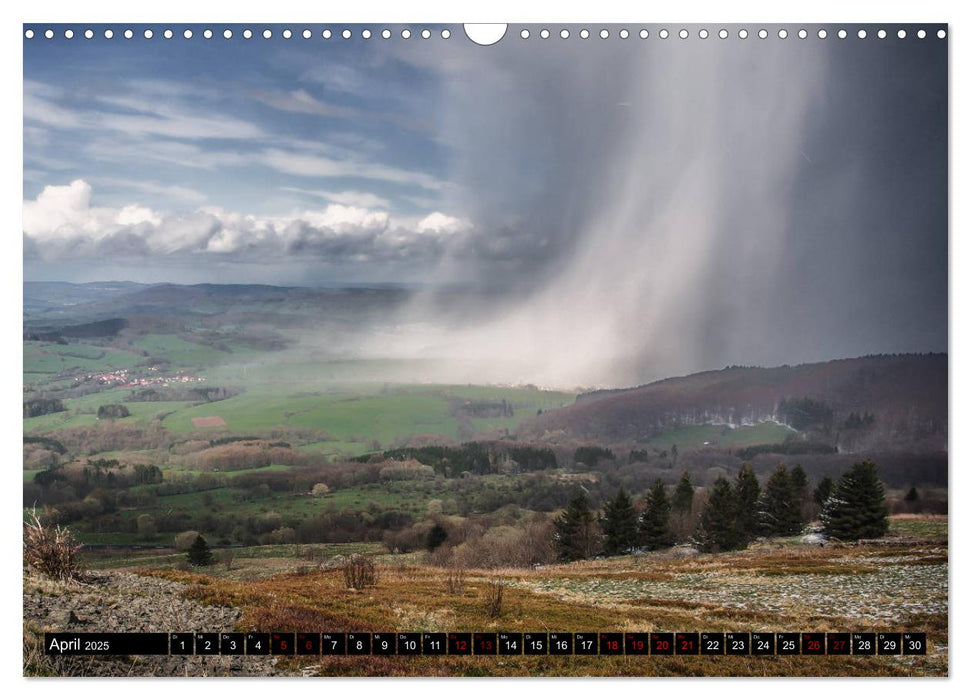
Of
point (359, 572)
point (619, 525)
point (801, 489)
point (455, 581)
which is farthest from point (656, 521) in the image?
point (359, 572)

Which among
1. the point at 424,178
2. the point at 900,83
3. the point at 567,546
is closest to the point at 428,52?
the point at 424,178

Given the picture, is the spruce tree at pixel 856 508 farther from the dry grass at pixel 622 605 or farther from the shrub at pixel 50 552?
the shrub at pixel 50 552

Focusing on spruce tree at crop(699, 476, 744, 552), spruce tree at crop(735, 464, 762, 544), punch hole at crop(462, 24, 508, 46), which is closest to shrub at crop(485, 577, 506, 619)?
spruce tree at crop(699, 476, 744, 552)

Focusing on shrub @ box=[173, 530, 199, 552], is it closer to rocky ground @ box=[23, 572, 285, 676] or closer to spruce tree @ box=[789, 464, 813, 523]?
rocky ground @ box=[23, 572, 285, 676]

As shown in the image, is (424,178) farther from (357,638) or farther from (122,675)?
(122,675)

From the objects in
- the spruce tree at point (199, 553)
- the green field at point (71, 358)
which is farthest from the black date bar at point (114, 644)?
the green field at point (71, 358)

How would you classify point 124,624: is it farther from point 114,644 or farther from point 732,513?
point 732,513
